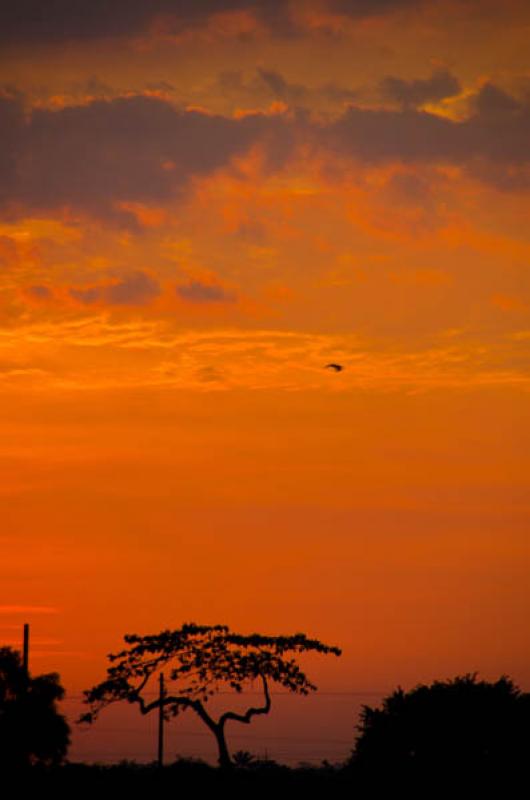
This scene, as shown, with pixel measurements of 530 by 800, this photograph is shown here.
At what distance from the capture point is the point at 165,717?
266ft

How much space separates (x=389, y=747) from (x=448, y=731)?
3.34 metres

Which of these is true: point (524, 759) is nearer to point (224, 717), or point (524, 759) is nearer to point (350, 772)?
point (350, 772)

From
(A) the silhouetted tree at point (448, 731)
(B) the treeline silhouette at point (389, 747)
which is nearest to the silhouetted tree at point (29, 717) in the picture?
(B) the treeline silhouette at point (389, 747)

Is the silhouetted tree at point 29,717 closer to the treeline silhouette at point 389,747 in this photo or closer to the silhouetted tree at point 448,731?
the treeline silhouette at point 389,747

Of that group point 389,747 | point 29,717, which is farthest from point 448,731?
point 29,717

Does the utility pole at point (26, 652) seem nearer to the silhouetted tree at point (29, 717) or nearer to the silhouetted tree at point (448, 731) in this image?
the silhouetted tree at point (29, 717)

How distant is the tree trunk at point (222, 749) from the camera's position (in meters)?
77.8

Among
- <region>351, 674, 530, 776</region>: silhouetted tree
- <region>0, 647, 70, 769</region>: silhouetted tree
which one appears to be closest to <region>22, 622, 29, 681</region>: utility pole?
<region>0, 647, 70, 769</region>: silhouetted tree

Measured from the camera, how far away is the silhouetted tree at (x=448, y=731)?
7675cm

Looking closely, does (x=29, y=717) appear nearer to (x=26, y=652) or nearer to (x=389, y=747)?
(x=26, y=652)

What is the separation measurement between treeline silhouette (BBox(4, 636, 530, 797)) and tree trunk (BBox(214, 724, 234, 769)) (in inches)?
7.7

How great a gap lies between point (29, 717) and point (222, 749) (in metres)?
11.6

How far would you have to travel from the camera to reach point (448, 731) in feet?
257

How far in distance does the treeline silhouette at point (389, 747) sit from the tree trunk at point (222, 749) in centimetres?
19
